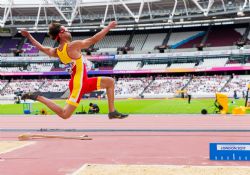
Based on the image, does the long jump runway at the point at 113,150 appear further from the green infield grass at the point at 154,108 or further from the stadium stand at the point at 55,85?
the stadium stand at the point at 55,85

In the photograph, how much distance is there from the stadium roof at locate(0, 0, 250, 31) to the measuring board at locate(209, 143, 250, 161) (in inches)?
1950

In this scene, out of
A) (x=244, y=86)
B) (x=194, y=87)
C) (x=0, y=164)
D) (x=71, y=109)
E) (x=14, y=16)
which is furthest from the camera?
(x=14, y=16)

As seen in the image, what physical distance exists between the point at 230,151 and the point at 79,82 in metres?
4.19

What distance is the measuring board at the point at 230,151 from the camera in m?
9.35

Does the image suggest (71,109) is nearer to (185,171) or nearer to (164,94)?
(185,171)

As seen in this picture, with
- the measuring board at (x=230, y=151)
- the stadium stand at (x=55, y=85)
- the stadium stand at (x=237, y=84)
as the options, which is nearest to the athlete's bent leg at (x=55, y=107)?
the measuring board at (x=230, y=151)

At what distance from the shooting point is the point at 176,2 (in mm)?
59906

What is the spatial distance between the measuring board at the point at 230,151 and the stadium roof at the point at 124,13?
49.5 meters

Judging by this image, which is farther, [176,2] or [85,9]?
[85,9]

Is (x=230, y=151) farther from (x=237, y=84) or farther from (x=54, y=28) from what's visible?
(x=237, y=84)

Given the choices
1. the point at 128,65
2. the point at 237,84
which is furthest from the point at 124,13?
the point at 237,84

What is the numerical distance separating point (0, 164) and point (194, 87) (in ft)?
159

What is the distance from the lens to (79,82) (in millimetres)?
7441

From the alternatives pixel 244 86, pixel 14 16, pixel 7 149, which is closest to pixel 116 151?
pixel 7 149
